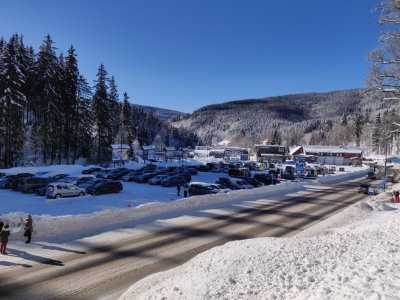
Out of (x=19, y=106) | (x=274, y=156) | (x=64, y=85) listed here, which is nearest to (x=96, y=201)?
(x=19, y=106)

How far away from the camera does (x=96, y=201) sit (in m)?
30.5

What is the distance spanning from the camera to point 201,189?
1411 inches

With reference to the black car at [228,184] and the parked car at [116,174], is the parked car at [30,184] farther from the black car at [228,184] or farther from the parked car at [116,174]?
the black car at [228,184]

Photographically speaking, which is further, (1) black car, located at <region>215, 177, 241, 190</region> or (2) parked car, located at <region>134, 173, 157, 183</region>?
(2) parked car, located at <region>134, 173, 157, 183</region>

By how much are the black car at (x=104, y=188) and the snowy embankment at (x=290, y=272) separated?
2398 cm

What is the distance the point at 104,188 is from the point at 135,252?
21.0m

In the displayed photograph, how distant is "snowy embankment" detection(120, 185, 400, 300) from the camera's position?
7.52 m

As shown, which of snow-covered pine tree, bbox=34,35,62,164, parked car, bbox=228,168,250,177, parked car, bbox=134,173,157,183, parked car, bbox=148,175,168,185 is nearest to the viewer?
parked car, bbox=148,175,168,185

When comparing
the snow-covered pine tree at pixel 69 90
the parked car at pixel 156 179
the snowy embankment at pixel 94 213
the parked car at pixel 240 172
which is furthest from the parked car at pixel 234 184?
the snow-covered pine tree at pixel 69 90

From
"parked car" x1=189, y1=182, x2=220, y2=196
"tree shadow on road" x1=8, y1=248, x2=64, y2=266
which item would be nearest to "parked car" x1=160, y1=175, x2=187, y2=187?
"parked car" x1=189, y1=182, x2=220, y2=196

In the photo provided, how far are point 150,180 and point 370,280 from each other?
38800 millimetres

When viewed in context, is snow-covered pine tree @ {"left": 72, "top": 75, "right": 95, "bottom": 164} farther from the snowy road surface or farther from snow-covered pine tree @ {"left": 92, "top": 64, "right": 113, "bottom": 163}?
the snowy road surface

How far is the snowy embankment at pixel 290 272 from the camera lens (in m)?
7.52

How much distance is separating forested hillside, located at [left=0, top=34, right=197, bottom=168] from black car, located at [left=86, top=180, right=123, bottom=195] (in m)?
26.6
